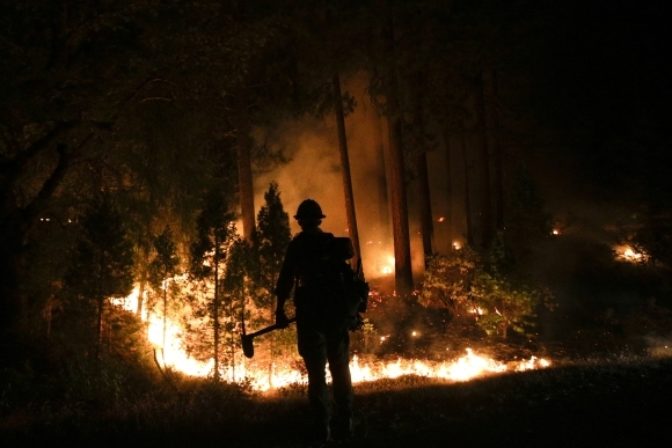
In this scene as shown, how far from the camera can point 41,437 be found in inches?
225

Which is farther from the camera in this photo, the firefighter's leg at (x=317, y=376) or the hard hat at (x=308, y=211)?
the hard hat at (x=308, y=211)

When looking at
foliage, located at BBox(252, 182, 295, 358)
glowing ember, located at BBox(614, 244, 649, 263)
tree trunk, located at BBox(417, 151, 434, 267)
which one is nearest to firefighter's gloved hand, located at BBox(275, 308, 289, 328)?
foliage, located at BBox(252, 182, 295, 358)

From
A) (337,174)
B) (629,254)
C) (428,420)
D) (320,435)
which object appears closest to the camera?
(320,435)

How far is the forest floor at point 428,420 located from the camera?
5.10 m

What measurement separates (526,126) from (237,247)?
27177 mm

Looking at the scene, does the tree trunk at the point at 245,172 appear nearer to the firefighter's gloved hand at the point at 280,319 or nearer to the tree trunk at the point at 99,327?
the tree trunk at the point at 99,327

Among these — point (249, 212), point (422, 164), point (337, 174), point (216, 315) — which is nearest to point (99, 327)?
point (216, 315)

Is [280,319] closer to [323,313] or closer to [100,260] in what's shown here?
[323,313]

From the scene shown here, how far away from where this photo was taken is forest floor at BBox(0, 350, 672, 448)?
16.7 feet

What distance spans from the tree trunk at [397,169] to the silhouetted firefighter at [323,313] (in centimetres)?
1274

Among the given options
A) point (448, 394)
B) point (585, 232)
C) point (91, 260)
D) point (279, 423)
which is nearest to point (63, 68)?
point (91, 260)

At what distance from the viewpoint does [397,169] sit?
1816cm

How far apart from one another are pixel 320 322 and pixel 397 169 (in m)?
13.4

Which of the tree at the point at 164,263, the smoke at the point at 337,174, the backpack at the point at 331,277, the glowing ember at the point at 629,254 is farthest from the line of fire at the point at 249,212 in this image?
the backpack at the point at 331,277
